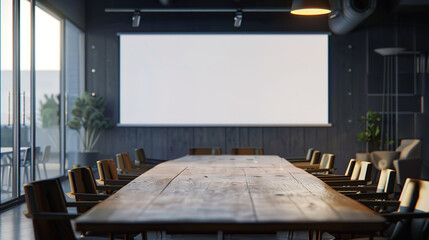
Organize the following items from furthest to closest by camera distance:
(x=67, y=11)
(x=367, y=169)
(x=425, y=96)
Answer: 1. (x=425, y=96)
2. (x=67, y=11)
3. (x=367, y=169)

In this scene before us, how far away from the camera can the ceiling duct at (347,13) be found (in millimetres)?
9008

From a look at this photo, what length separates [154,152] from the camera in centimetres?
1084

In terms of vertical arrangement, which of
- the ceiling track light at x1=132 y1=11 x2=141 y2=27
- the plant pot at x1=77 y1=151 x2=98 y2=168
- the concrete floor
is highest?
the ceiling track light at x1=132 y1=11 x2=141 y2=27

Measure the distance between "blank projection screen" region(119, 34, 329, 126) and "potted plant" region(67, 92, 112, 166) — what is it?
589 millimetres

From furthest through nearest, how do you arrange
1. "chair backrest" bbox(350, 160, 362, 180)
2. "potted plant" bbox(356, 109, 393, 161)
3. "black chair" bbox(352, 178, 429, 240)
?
1. "potted plant" bbox(356, 109, 393, 161)
2. "chair backrest" bbox(350, 160, 362, 180)
3. "black chair" bbox(352, 178, 429, 240)

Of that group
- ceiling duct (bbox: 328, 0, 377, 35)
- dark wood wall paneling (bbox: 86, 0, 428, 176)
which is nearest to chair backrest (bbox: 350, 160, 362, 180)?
ceiling duct (bbox: 328, 0, 377, 35)

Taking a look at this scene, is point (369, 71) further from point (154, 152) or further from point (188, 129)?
point (154, 152)

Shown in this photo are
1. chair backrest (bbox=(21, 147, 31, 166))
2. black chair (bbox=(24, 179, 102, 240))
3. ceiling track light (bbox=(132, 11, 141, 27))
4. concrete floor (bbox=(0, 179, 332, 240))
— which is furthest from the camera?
ceiling track light (bbox=(132, 11, 141, 27))

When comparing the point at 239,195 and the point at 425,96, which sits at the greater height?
the point at 425,96

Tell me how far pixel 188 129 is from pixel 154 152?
0.87 metres

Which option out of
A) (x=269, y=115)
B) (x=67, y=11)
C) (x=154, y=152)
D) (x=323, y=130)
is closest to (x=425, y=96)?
(x=323, y=130)

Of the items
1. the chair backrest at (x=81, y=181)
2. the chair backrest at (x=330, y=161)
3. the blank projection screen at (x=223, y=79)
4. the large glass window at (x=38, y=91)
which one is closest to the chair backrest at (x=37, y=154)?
the large glass window at (x=38, y=91)

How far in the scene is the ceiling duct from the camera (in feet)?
29.6

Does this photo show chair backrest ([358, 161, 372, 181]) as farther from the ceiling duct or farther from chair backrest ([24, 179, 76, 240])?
the ceiling duct
